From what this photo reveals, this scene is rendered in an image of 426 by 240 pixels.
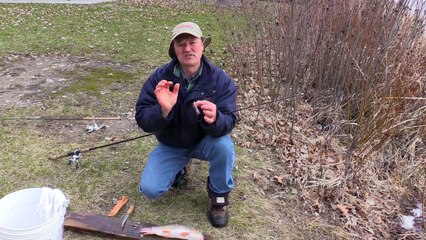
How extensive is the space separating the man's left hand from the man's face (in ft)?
0.92

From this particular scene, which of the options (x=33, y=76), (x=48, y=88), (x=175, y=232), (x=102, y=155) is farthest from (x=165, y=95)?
(x=33, y=76)

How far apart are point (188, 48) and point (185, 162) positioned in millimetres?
777

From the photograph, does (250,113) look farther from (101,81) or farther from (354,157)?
(101,81)

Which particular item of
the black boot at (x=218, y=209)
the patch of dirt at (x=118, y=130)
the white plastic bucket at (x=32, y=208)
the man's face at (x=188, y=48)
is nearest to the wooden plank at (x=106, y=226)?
the black boot at (x=218, y=209)

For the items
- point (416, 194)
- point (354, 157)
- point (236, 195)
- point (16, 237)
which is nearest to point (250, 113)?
point (354, 157)

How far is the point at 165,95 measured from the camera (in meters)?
2.29

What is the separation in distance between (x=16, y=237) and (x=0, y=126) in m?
2.10

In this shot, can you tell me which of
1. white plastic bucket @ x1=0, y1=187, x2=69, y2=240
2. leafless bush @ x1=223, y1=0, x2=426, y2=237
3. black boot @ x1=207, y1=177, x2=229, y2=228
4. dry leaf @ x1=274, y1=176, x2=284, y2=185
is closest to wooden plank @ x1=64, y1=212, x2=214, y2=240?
black boot @ x1=207, y1=177, x2=229, y2=228

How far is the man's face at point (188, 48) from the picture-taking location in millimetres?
2404

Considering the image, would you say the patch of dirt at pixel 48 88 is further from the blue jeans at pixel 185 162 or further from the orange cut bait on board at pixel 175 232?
the orange cut bait on board at pixel 175 232

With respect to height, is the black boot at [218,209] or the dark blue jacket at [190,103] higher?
the dark blue jacket at [190,103]

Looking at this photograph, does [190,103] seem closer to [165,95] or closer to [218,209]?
[165,95]

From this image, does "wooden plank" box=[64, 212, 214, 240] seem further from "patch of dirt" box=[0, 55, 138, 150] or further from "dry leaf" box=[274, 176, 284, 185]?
"patch of dirt" box=[0, 55, 138, 150]

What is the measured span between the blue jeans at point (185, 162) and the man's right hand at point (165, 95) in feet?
1.28
